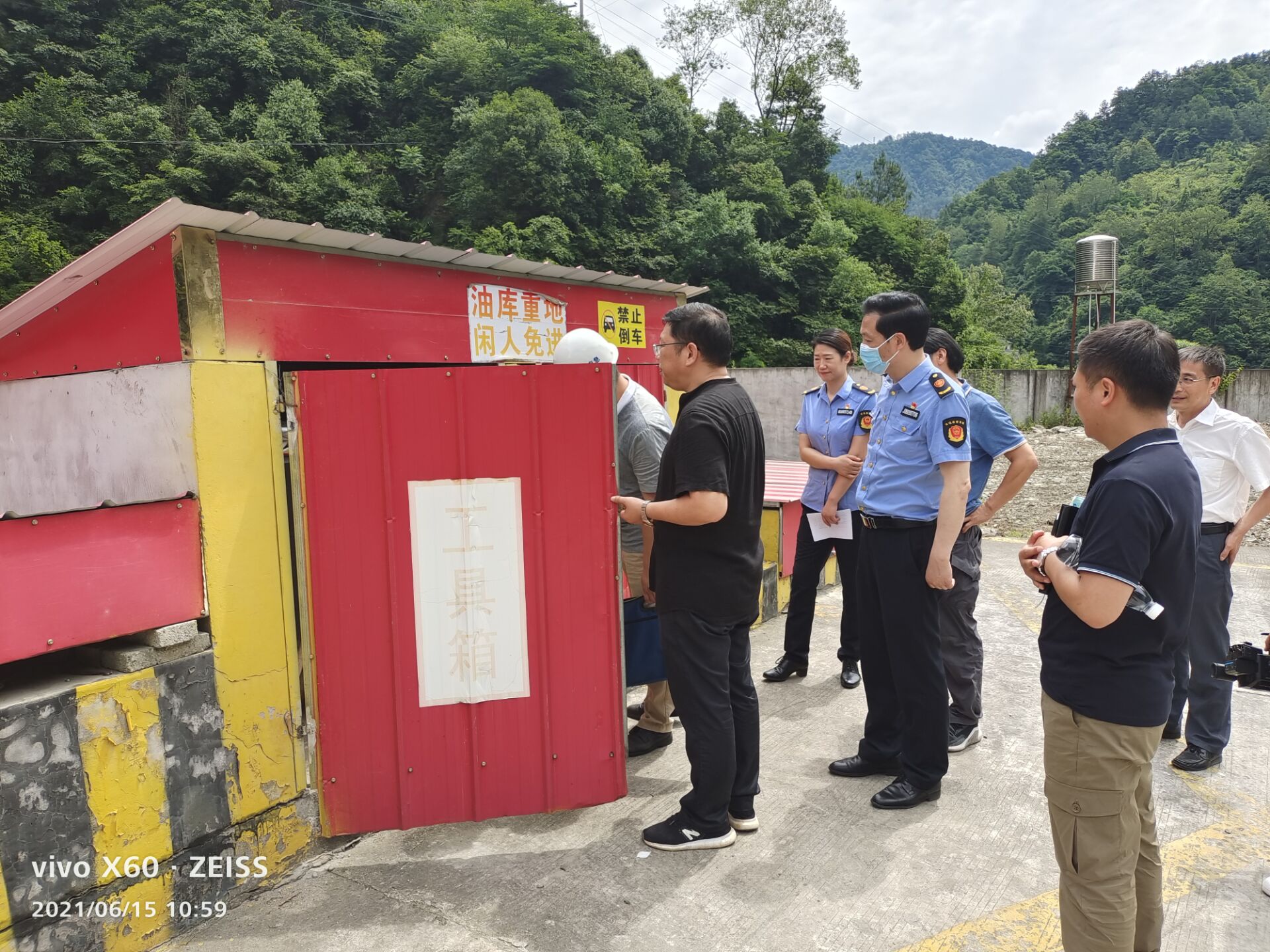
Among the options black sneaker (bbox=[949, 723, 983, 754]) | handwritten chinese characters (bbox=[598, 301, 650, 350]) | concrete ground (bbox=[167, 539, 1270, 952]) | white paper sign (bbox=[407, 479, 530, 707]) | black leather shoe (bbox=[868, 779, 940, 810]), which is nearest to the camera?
concrete ground (bbox=[167, 539, 1270, 952])

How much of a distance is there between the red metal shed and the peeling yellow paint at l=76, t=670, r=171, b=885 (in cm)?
51

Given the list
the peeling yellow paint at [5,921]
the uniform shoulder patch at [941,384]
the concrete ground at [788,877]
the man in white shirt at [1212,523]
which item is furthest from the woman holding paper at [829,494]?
the peeling yellow paint at [5,921]

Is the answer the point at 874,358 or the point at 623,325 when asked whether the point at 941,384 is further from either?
the point at 623,325

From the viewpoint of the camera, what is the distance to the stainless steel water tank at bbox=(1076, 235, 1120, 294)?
24531 mm

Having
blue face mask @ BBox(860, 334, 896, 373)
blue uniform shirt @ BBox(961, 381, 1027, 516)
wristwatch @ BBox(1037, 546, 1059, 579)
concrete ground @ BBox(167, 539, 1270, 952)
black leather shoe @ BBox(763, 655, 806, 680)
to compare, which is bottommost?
concrete ground @ BBox(167, 539, 1270, 952)

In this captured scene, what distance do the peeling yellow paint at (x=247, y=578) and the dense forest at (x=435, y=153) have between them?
25643 mm

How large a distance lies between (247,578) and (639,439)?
155cm

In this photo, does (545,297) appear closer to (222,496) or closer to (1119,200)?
(222,496)

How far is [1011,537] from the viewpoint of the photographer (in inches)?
328

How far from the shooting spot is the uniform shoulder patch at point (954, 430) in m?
2.84

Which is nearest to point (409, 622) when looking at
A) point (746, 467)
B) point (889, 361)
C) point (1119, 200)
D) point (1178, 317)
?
point (746, 467)

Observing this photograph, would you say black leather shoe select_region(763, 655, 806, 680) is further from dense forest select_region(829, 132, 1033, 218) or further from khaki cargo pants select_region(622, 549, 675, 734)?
dense forest select_region(829, 132, 1033, 218)

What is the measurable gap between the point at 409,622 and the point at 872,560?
1762mm

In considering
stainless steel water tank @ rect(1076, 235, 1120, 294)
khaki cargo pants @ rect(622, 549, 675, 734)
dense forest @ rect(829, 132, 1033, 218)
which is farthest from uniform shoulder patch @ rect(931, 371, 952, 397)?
dense forest @ rect(829, 132, 1033, 218)
